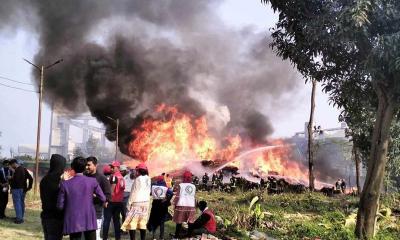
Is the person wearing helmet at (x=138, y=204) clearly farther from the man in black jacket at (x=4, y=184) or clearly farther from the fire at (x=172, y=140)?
the fire at (x=172, y=140)

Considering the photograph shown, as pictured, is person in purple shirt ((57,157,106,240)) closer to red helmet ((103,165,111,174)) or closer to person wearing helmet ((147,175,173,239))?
red helmet ((103,165,111,174))

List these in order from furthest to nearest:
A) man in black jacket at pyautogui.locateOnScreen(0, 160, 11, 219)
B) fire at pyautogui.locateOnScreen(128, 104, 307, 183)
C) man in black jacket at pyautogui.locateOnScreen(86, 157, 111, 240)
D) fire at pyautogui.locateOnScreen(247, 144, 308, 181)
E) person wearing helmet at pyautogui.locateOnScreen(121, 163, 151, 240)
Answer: fire at pyautogui.locateOnScreen(247, 144, 308, 181), fire at pyautogui.locateOnScreen(128, 104, 307, 183), man in black jacket at pyautogui.locateOnScreen(0, 160, 11, 219), person wearing helmet at pyautogui.locateOnScreen(121, 163, 151, 240), man in black jacket at pyautogui.locateOnScreen(86, 157, 111, 240)

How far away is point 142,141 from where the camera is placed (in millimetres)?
38031

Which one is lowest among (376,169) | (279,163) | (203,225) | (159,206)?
(203,225)

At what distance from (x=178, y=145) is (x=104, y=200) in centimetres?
3182

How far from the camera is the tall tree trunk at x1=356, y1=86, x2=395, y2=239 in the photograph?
1030cm

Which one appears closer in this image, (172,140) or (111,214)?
(111,214)

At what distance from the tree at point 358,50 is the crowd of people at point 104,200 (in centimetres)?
388

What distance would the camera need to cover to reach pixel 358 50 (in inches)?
419

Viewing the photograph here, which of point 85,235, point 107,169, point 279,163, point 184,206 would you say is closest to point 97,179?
point 107,169

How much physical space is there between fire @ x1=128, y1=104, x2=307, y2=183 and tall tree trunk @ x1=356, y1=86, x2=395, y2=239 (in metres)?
24.5

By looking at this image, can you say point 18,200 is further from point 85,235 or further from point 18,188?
point 85,235

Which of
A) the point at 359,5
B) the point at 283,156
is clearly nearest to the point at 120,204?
the point at 359,5

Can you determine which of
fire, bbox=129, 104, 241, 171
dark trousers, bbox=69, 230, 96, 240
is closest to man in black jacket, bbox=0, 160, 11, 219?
dark trousers, bbox=69, 230, 96, 240
